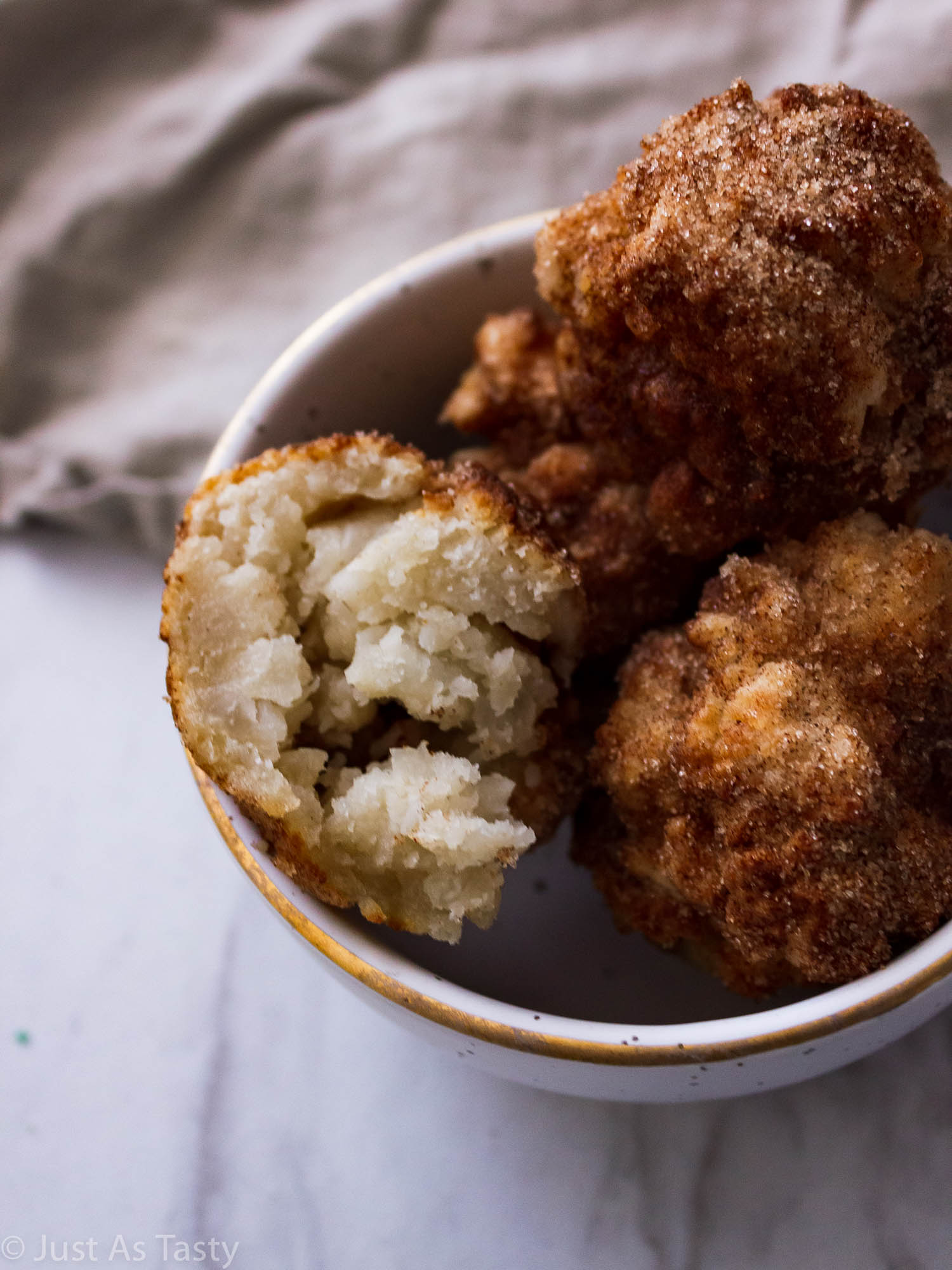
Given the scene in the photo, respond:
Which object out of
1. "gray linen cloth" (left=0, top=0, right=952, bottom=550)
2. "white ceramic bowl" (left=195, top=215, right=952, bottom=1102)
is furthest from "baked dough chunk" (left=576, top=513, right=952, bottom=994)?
"gray linen cloth" (left=0, top=0, right=952, bottom=550)

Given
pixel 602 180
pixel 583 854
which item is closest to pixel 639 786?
pixel 583 854

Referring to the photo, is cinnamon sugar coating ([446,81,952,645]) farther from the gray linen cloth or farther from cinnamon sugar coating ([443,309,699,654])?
the gray linen cloth

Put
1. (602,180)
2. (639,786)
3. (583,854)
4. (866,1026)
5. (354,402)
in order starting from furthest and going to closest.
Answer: (602,180), (354,402), (583,854), (639,786), (866,1026)

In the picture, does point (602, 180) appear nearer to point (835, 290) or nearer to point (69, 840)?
point (835, 290)

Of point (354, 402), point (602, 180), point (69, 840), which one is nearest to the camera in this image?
point (354, 402)

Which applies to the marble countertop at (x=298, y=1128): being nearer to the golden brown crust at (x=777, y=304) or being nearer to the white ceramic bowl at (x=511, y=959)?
the white ceramic bowl at (x=511, y=959)

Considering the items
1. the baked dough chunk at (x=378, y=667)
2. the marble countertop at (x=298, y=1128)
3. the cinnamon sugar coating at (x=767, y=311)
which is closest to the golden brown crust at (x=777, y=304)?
the cinnamon sugar coating at (x=767, y=311)
